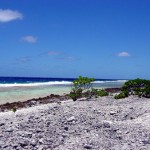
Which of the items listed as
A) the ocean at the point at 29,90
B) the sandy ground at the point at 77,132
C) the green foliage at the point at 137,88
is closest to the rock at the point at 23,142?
the sandy ground at the point at 77,132

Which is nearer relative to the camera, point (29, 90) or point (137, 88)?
point (137, 88)

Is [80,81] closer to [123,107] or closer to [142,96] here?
[142,96]

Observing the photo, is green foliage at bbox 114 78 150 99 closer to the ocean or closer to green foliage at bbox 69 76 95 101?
green foliage at bbox 69 76 95 101

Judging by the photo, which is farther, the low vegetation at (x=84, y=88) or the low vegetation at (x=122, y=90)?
the low vegetation at (x=84, y=88)

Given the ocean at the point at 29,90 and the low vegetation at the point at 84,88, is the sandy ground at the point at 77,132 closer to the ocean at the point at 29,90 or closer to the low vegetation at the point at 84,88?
the low vegetation at the point at 84,88

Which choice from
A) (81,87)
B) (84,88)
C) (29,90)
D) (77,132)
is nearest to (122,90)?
(84,88)

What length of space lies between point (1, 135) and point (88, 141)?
204cm

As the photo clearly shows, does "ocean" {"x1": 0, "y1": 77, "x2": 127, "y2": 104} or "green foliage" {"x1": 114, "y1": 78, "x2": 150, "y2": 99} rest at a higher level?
"green foliage" {"x1": 114, "y1": 78, "x2": 150, "y2": 99}

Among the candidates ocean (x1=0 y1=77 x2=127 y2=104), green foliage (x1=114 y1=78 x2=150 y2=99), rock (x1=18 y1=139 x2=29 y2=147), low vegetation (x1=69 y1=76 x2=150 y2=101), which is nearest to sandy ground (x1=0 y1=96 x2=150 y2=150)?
rock (x1=18 y1=139 x2=29 y2=147)

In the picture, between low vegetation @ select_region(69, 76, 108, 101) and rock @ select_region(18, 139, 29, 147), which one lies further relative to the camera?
low vegetation @ select_region(69, 76, 108, 101)

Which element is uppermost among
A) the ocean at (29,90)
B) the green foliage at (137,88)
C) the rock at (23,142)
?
the green foliage at (137,88)

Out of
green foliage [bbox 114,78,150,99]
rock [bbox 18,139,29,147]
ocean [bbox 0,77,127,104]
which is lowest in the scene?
rock [bbox 18,139,29,147]

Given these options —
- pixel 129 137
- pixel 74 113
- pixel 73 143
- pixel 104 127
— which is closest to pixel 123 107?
pixel 74 113

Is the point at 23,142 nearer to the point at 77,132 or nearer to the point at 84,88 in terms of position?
the point at 77,132
